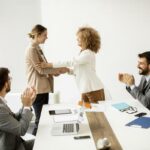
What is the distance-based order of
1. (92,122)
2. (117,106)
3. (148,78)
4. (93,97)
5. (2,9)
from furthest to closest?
(2,9) < (93,97) < (148,78) < (117,106) < (92,122)

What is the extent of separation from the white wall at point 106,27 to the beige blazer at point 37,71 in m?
0.96

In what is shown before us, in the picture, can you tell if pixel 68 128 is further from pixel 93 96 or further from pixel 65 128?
pixel 93 96

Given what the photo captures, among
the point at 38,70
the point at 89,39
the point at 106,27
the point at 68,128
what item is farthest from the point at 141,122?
the point at 106,27

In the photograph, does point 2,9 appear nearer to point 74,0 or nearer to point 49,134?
point 74,0

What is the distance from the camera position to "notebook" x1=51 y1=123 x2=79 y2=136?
2.31 m

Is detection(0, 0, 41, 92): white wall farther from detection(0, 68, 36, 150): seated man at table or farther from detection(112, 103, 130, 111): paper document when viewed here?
detection(0, 68, 36, 150): seated man at table

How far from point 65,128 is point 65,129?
0.9 inches

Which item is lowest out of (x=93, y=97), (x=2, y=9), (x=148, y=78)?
(x=93, y=97)

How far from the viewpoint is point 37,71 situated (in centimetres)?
358

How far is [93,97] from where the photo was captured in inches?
141

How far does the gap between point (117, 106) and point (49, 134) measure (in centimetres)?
94

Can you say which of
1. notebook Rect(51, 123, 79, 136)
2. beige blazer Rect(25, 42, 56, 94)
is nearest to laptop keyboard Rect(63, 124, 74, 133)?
notebook Rect(51, 123, 79, 136)

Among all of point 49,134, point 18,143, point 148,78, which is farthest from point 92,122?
point 148,78

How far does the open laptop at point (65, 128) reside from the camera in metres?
2.31
